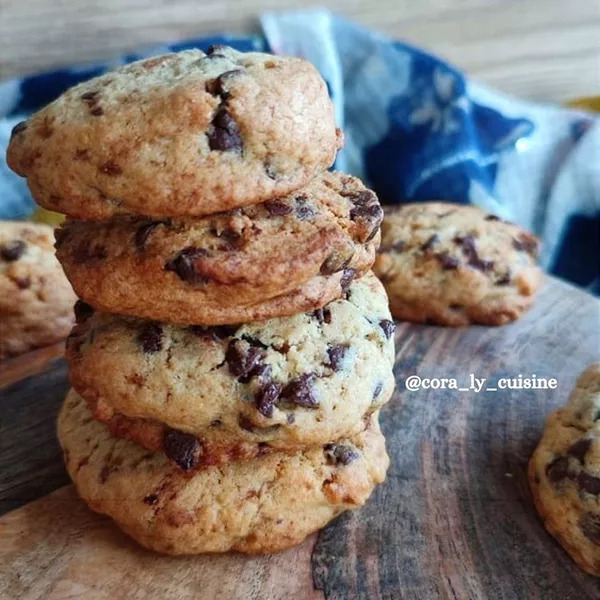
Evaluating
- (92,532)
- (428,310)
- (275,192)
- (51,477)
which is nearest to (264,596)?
(92,532)

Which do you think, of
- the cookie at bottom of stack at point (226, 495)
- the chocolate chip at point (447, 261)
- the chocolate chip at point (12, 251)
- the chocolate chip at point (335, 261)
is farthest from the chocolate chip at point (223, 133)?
the chocolate chip at point (447, 261)

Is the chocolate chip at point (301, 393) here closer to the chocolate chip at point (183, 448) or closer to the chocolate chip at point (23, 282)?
the chocolate chip at point (183, 448)

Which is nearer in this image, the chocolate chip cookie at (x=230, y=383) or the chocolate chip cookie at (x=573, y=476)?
the chocolate chip cookie at (x=230, y=383)

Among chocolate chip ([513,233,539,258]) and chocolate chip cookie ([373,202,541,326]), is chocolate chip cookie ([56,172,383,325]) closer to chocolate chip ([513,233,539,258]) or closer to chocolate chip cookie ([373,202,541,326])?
chocolate chip cookie ([373,202,541,326])

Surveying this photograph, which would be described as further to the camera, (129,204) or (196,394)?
(196,394)

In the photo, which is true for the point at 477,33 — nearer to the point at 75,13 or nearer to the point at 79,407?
the point at 75,13

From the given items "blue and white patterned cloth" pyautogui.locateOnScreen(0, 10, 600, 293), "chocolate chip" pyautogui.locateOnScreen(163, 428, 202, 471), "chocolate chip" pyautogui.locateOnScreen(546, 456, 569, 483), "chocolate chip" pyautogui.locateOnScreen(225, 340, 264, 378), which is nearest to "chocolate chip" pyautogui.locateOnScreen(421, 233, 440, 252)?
"blue and white patterned cloth" pyautogui.locateOnScreen(0, 10, 600, 293)
